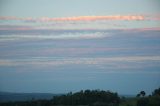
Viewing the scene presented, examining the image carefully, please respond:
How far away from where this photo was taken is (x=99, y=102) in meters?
52.4

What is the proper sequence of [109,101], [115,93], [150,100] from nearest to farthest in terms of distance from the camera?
[150,100] < [109,101] < [115,93]

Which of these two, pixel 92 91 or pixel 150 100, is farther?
pixel 92 91

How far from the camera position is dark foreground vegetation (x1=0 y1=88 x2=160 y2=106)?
50200 millimetres

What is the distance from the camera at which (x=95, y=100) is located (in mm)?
54219

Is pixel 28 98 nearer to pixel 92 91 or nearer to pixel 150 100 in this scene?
pixel 92 91

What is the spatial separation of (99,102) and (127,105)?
3.06 metres

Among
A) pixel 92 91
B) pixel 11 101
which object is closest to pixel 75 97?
pixel 92 91

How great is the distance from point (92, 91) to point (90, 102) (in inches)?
143

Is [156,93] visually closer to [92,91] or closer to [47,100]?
[92,91]

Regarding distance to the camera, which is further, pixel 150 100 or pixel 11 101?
pixel 11 101

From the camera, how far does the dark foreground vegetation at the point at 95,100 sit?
1976 inches

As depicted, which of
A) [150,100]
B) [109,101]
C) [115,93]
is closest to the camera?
[150,100]

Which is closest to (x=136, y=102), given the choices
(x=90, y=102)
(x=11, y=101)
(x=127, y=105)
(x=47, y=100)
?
(x=127, y=105)

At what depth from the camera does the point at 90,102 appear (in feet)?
173
